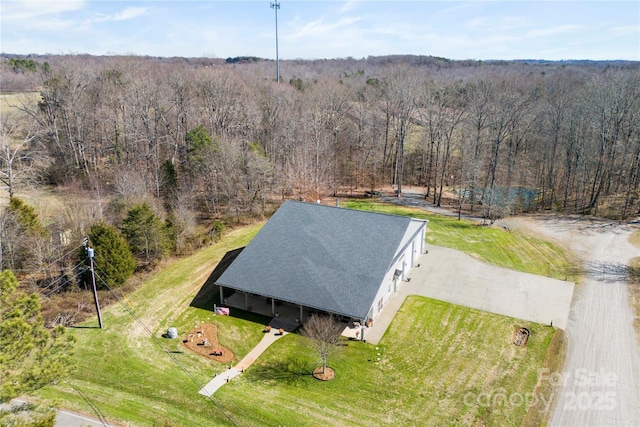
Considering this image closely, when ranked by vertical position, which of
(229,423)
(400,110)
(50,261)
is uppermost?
(400,110)

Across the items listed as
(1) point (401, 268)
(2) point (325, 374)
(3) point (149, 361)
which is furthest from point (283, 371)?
(1) point (401, 268)

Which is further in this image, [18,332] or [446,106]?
[446,106]

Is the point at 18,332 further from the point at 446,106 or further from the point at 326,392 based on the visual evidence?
the point at 446,106

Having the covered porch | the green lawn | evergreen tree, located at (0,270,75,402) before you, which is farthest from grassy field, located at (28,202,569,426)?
evergreen tree, located at (0,270,75,402)

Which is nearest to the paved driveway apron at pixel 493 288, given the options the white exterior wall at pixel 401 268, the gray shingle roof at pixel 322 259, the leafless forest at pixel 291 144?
the white exterior wall at pixel 401 268

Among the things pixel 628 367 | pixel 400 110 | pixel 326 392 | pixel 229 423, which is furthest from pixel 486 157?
pixel 229 423

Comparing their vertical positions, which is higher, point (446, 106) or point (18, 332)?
point (446, 106)

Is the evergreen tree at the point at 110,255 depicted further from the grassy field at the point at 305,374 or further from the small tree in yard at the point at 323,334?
the small tree in yard at the point at 323,334

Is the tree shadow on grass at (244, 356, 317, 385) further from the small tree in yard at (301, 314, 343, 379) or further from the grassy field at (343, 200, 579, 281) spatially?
the grassy field at (343, 200, 579, 281)
